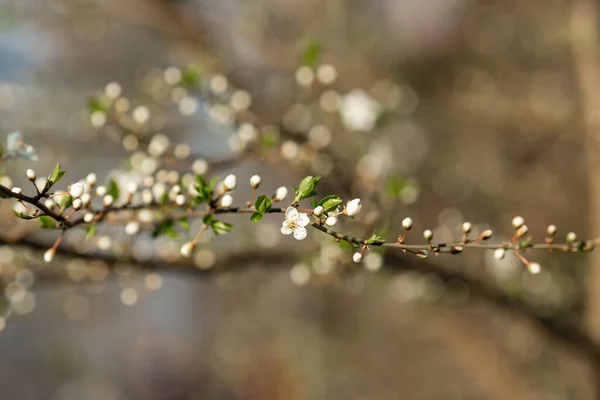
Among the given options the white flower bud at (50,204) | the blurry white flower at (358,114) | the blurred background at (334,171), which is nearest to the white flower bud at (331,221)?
the white flower bud at (50,204)

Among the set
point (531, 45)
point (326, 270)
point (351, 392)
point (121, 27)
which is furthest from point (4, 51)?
point (531, 45)

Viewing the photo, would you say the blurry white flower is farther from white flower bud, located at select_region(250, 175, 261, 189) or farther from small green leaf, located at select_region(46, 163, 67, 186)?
small green leaf, located at select_region(46, 163, 67, 186)

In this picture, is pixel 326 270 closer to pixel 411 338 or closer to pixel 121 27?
pixel 411 338

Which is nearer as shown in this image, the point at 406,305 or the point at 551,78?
the point at 551,78

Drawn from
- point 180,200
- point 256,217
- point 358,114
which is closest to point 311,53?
point 358,114

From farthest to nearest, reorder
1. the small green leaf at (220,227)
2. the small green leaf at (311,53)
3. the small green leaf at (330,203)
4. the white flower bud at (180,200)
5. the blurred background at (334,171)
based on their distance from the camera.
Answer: the blurred background at (334,171), the small green leaf at (311,53), the white flower bud at (180,200), the small green leaf at (220,227), the small green leaf at (330,203)

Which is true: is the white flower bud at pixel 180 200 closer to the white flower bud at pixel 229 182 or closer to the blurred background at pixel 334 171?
the white flower bud at pixel 229 182

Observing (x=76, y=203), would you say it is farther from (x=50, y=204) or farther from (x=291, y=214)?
(x=291, y=214)
